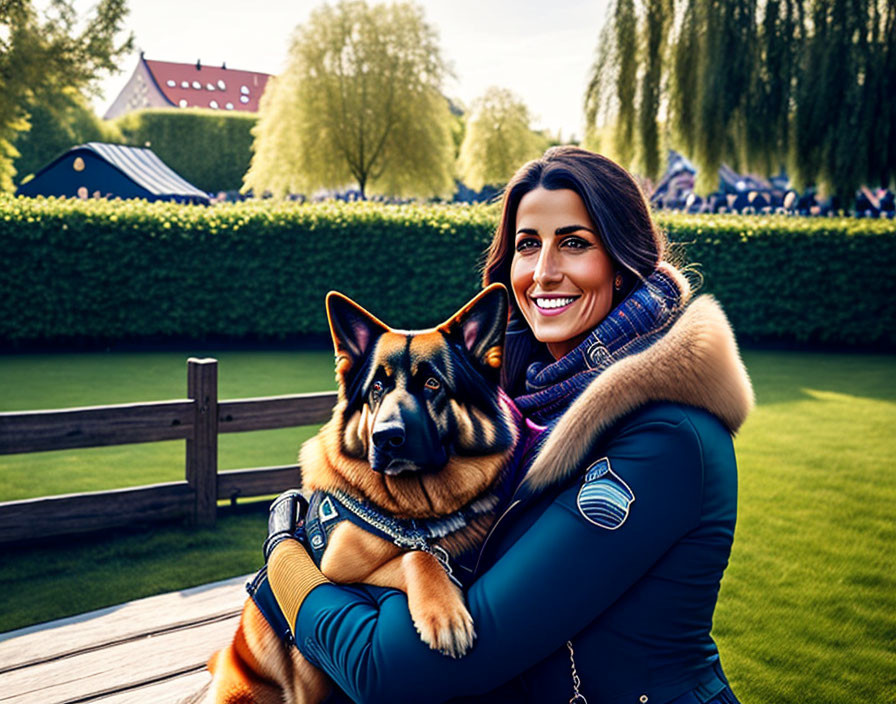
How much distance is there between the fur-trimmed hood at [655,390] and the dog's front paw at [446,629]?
0.30 m

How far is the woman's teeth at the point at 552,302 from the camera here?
1.90 meters

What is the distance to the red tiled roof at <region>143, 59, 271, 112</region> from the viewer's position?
3017 cm

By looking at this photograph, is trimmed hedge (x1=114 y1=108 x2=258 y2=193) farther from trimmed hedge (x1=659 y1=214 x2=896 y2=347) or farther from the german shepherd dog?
the german shepherd dog

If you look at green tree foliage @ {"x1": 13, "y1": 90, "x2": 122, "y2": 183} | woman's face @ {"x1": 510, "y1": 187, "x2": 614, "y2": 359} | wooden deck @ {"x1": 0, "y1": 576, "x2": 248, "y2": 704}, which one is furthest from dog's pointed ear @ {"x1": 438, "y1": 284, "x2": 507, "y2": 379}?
green tree foliage @ {"x1": 13, "y1": 90, "x2": 122, "y2": 183}

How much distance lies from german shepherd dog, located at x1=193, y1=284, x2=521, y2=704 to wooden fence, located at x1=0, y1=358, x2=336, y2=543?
3596mm

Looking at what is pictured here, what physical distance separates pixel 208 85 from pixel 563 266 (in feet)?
118

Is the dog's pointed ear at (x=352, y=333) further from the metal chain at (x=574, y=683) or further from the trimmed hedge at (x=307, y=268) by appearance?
the trimmed hedge at (x=307, y=268)

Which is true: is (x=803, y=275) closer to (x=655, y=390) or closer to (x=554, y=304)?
(x=554, y=304)

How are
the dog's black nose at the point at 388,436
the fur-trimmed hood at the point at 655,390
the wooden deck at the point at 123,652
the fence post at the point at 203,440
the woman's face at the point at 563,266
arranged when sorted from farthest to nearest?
1. the fence post at the point at 203,440
2. the wooden deck at the point at 123,652
3. the woman's face at the point at 563,266
4. the dog's black nose at the point at 388,436
5. the fur-trimmed hood at the point at 655,390

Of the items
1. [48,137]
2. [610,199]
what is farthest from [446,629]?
[48,137]

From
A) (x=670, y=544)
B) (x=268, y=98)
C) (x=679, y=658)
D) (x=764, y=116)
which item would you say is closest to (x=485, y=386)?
(x=670, y=544)

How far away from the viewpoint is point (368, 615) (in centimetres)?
153

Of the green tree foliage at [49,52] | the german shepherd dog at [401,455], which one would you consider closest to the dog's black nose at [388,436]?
the german shepherd dog at [401,455]

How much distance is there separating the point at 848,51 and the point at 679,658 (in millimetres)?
18362
